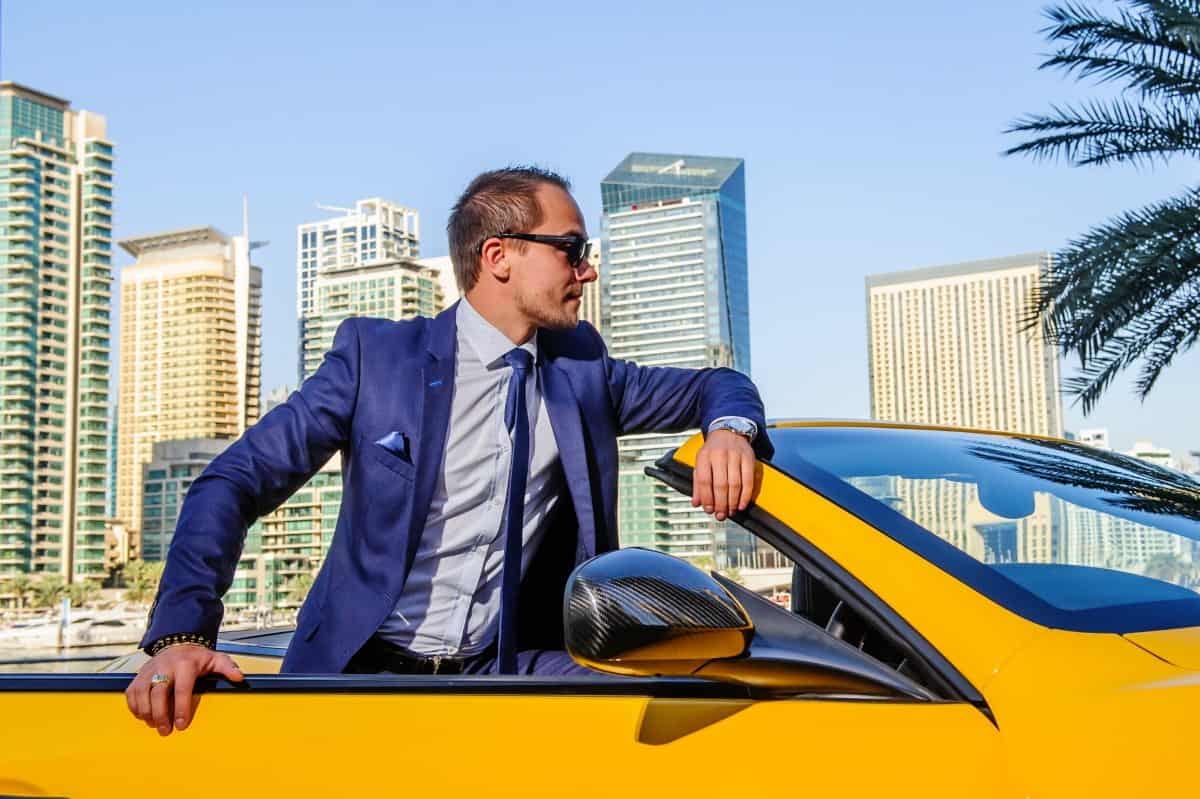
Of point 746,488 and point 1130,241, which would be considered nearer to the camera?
point 746,488

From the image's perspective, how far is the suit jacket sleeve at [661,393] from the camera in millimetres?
2447

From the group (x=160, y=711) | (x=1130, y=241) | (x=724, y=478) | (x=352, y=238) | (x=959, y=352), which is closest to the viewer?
(x=160, y=711)

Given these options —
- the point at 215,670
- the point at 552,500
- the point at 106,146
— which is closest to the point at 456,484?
the point at 552,500

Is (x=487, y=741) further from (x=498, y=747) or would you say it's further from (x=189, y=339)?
(x=189, y=339)

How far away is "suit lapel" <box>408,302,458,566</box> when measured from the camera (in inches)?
85.1

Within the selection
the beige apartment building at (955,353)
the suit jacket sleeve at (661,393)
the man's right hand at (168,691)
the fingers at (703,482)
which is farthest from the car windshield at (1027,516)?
the beige apartment building at (955,353)

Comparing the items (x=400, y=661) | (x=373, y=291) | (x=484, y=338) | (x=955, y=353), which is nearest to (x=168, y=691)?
(x=400, y=661)

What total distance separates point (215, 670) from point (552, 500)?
83cm

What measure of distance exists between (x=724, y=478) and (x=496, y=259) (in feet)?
3.21

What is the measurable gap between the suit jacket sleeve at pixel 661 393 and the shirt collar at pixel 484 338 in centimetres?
22

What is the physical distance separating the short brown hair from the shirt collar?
0.21 feet

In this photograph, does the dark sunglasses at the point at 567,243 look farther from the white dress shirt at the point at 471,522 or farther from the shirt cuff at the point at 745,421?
the shirt cuff at the point at 745,421

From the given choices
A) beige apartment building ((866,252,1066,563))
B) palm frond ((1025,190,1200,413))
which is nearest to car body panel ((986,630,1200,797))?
palm frond ((1025,190,1200,413))

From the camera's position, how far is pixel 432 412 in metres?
2.27
